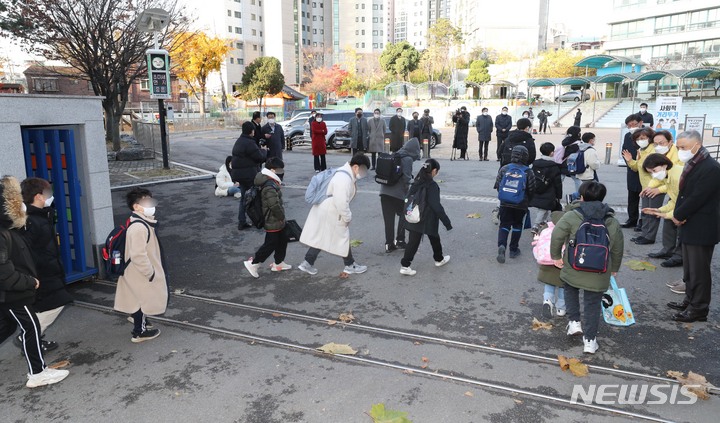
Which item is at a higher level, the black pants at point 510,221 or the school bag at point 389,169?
the school bag at point 389,169

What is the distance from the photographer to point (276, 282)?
6449 millimetres

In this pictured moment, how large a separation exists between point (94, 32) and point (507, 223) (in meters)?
16.5

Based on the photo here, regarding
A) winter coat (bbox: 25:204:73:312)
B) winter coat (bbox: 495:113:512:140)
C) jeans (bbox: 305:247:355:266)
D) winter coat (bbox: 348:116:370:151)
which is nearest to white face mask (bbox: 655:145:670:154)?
jeans (bbox: 305:247:355:266)

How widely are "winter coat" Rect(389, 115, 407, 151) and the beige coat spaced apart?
40.2ft

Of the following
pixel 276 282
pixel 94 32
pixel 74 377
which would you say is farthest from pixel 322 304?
pixel 94 32

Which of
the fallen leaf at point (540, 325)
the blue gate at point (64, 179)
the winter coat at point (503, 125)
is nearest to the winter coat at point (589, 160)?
the fallen leaf at point (540, 325)

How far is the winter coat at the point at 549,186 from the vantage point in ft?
23.4

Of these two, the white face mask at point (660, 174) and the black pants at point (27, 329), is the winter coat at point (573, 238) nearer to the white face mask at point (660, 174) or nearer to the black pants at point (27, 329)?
the white face mask at point (660, 174)

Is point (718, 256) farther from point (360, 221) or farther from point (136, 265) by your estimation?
point (136, 265)

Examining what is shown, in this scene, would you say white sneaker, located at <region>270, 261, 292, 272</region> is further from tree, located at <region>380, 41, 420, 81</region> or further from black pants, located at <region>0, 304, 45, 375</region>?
tree, located at <region>380, 41, 420, 81</region>

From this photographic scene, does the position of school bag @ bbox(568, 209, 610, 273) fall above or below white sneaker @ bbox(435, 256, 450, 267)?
above

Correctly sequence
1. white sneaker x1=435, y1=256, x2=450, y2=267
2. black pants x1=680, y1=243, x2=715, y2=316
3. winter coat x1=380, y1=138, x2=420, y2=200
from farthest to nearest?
winter coat x1=380, y1=138, x2=420, y2=200
white sneaker x1=435, y1=256, x2=450, y2=267
black pants x1=680, y1=243, x2=715, y2=316

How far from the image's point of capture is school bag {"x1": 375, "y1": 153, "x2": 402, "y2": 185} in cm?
706

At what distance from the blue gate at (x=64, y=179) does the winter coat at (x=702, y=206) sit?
682cm
